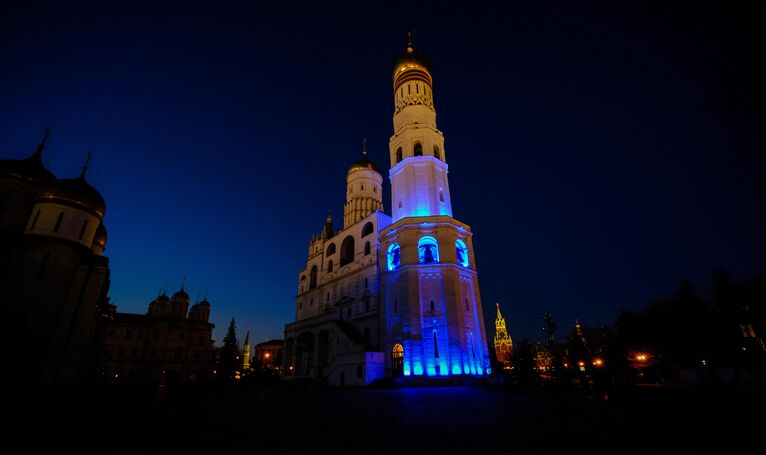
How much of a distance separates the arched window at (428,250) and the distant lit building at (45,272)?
22848 mm

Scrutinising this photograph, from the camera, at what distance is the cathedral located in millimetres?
27547

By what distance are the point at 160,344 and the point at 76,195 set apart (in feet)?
144

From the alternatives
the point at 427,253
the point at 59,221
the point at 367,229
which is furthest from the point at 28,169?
the point at 427,253

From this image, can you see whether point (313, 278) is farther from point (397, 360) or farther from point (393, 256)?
point (397, 360)

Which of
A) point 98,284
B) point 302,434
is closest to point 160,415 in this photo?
point 302,434

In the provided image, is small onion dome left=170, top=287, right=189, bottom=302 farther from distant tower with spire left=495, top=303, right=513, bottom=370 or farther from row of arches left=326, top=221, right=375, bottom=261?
distant tower with spire left=495, top=303, right=513, bottom=370

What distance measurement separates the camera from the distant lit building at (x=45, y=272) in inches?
675

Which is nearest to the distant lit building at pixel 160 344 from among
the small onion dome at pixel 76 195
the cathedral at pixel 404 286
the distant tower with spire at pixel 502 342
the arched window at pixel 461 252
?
the cathedral at pixel 404 286

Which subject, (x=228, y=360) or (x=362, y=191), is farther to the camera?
(x=228, y=360)

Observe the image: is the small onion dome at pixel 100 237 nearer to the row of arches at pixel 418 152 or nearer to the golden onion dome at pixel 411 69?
the row of arches at pixel 418 152

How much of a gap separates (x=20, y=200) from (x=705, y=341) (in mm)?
46720

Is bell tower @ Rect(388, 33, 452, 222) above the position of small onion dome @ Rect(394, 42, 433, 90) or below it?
below

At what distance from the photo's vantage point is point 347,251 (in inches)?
1702

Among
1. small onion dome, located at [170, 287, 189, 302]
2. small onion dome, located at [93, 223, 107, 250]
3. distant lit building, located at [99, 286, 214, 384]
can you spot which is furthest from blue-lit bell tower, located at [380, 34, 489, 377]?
small onion dome, located at [170, 287, 189, 302]
